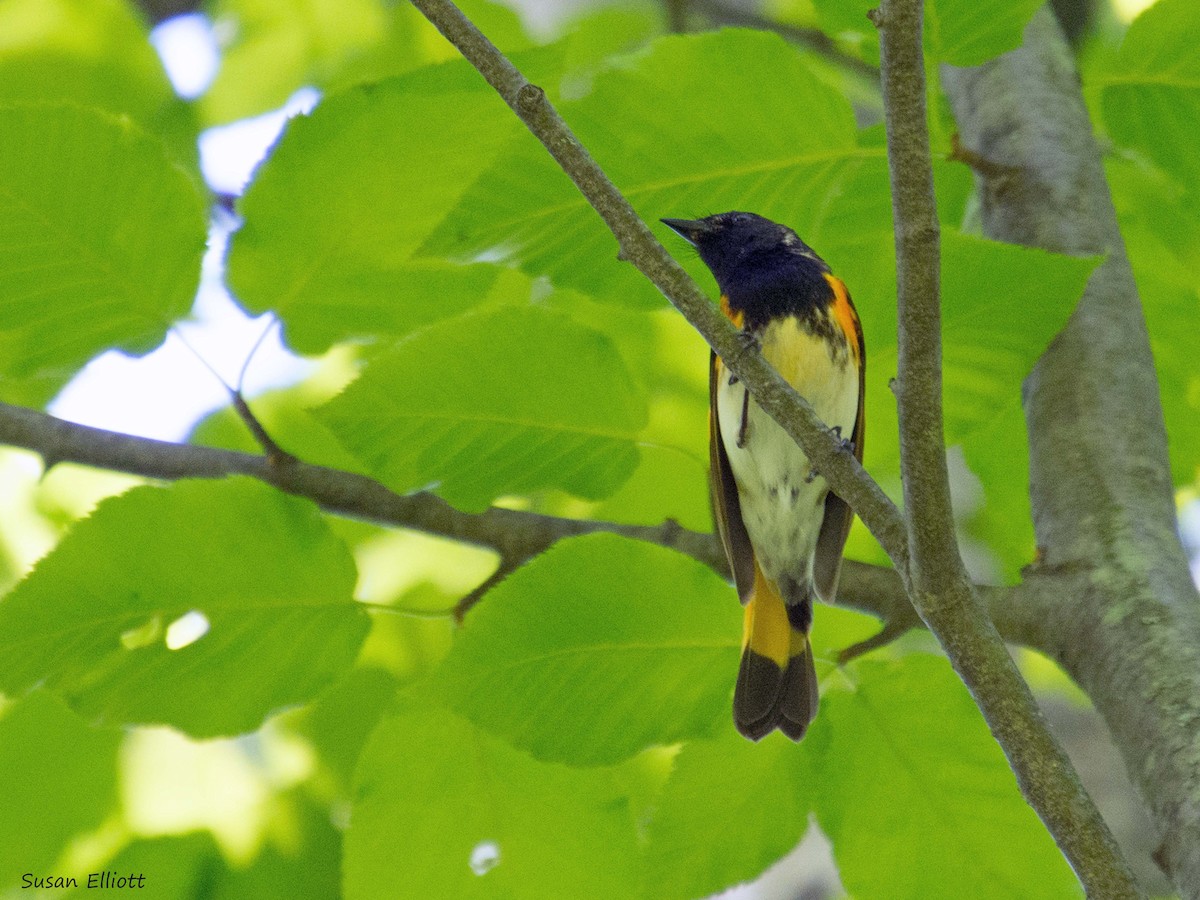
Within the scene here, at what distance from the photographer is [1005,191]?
2.35m

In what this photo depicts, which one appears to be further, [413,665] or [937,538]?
[413,665]

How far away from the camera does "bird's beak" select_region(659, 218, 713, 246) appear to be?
97.7 inches

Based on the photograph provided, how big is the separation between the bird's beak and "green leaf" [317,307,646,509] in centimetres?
71

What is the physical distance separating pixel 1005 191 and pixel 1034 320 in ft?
1.94

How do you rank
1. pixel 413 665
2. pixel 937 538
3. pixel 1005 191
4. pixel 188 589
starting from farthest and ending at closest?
1. pixel 413 665
2. pixel 1005 191
3. pixel 188 589
4. pixel 937 538

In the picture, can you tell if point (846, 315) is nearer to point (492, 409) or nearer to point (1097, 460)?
point (1097, 460)

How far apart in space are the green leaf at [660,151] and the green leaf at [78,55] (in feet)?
4.02

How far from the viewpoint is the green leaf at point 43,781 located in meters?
2.05

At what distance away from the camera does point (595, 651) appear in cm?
173

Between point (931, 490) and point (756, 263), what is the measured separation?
5.16 feet

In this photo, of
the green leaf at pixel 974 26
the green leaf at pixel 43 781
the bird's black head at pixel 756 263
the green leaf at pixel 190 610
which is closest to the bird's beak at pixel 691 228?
the bird's black head at pixel 756 263

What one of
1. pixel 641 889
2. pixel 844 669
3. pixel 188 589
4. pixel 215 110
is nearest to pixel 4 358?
pixel 188 589

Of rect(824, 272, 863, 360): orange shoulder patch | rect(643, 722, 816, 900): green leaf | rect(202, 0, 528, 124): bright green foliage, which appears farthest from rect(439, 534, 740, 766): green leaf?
Result: rect(202, 0, 528, 124): bright green foliage

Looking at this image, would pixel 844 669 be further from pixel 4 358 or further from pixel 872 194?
pixel 4 358
